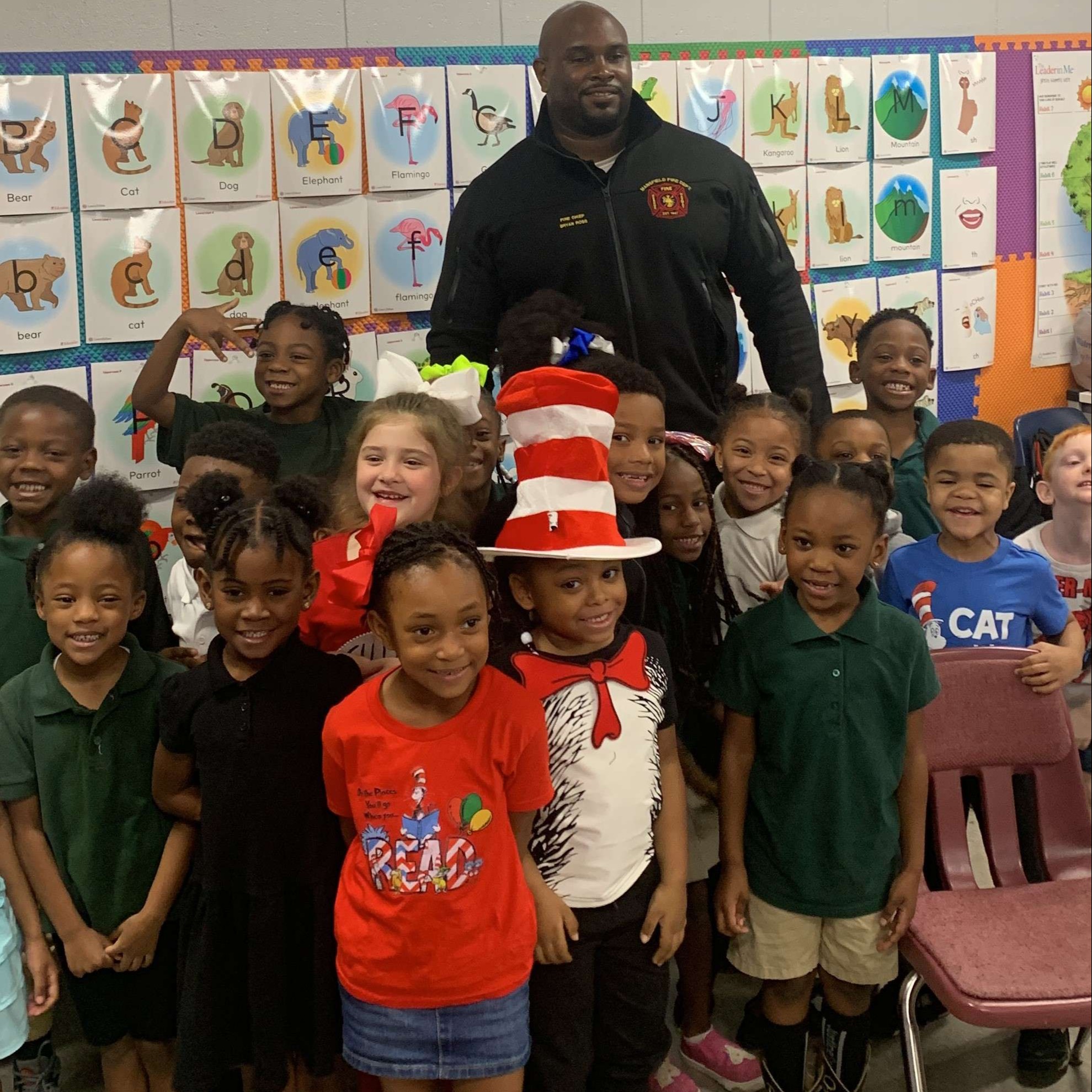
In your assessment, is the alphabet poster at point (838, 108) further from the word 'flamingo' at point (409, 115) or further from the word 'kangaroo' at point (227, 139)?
the word 'kangaroo' at point (227, 139)

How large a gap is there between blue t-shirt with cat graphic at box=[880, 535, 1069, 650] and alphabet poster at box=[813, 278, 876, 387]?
137cm

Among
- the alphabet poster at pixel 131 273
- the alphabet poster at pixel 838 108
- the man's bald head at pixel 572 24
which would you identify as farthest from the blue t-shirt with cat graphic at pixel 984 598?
the alphabet poster at pixel 131 273

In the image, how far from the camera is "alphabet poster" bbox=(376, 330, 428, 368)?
9.74ft

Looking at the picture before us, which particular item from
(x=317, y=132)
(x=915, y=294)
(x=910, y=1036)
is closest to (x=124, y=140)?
(x=317, y=132)

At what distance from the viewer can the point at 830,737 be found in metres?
1.72

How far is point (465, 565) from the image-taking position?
1.47 metres

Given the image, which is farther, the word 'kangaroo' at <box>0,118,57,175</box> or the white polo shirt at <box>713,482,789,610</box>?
the word 'kangaroo' at <box>0,118,57,175</box>

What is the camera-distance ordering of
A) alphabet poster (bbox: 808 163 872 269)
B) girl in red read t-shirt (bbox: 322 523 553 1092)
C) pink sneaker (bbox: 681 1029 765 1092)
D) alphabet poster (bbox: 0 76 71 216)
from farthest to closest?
alphabet poster (bbox: 808 163 872 269) < alphabet poster (bbox: 0 76 71 216) < pink sneaker (bbox: 681 1029 765 1092) < girl in red read t-shirt (bbox: 322 523 553 1092)

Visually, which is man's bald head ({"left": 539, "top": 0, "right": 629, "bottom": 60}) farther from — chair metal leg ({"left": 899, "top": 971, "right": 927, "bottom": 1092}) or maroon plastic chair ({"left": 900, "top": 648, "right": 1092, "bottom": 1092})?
chair metal leg ({"left": 899, "top": 971, "right": 927, "bottom": 1092})

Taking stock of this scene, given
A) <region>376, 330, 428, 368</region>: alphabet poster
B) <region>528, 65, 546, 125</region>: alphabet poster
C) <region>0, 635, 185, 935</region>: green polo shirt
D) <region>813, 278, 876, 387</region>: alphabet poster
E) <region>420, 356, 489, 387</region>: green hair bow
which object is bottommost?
<region>0, 635, 185, 935</region>: green polo shirt

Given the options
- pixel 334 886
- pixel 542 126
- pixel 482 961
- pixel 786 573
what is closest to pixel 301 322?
pixel 542 126

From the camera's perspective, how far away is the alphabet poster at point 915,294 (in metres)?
3.32

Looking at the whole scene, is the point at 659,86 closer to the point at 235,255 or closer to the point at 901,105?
the point at 901,105

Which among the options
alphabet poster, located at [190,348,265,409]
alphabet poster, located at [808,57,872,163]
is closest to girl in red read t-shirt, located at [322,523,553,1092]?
alphabet poster, located at [190,348,265,409]
